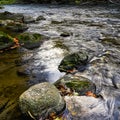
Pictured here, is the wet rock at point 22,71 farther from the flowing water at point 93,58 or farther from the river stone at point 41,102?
the river stone at point 41,102

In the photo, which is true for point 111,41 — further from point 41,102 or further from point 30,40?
point 41,102

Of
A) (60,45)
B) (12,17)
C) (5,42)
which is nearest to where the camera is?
(5,42)

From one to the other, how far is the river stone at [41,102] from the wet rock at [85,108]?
0.35 m

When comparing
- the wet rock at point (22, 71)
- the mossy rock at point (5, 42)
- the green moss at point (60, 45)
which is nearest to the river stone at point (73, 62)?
the wet rock at point (22, 71)

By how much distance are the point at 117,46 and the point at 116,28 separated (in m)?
4.74

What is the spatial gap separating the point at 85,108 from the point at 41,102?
1.28 meters

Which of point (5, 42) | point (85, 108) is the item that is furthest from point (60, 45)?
point (85, 108)

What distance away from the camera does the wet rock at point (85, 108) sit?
6161 mm

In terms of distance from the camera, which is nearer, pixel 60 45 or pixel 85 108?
pixel 85 108

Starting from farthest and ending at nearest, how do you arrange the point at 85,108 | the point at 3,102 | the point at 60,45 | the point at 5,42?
the point at 60,45 < the point at 5,42 < the point at 3,102 < the point at 85,108

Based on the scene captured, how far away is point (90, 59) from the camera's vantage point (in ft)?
34.8

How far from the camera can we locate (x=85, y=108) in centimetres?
644

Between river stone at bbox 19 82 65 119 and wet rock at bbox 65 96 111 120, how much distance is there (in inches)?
13.6

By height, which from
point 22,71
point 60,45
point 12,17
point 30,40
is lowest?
point 12,17
